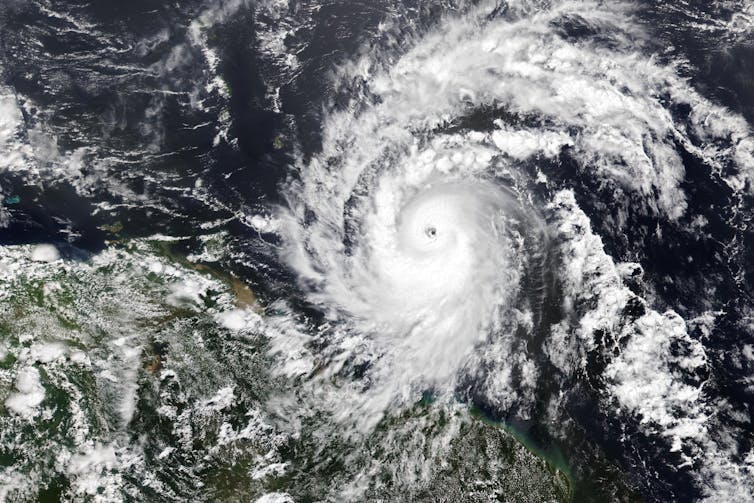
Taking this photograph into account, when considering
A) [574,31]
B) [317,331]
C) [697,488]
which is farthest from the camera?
[574,31]

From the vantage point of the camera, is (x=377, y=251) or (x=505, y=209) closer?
(x=377, y=251)

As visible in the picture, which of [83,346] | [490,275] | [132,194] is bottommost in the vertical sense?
[83,346]

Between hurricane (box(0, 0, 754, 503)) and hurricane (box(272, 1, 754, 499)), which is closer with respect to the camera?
hurricane (box(0, 0, 754, 503))

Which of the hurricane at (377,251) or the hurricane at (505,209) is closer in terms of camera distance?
the hurricane at (377,251)

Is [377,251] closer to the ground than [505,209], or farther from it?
closer to the ground

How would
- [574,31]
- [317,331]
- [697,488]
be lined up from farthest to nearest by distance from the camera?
[574,31], [317,331], [697,488]

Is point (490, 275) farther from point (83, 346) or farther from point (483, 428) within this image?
point (83, 346)

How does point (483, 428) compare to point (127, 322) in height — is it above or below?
below

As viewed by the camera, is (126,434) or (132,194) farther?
(132,194)

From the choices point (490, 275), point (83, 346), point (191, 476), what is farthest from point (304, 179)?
point (191, 476)
